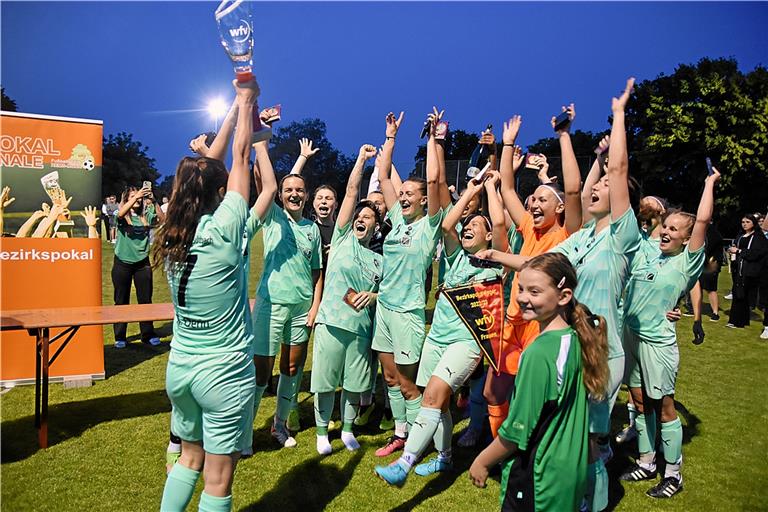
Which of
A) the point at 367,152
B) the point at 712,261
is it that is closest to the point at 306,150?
the point at 367,152

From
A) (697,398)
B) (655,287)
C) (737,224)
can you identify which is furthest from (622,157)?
(737,224)

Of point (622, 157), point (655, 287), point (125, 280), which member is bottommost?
point (125, 280)

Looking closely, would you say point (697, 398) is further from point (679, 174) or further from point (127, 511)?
point (679, 174)

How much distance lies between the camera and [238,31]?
2.77 m

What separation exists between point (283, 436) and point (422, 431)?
1.61 meters

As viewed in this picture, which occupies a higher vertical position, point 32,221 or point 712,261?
point 32,221

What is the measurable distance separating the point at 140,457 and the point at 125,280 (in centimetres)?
391

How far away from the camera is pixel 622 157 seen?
3092mm

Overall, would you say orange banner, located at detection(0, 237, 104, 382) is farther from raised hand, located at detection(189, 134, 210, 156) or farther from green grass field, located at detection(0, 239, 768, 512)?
raised hand, located at detection(189, 134, 210, 156)

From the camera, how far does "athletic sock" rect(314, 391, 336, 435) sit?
4.70 metres

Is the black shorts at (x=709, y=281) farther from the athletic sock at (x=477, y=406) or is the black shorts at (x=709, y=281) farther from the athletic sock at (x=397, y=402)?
the athletic sock at (x=397, y=402)

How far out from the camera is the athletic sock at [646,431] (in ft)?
14.4

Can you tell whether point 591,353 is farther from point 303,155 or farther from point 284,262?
point 303,155

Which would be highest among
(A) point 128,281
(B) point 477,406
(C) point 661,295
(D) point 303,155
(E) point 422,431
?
(D) point 303,155
